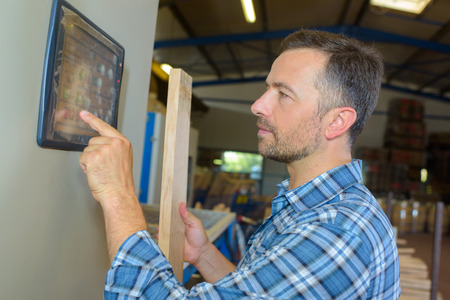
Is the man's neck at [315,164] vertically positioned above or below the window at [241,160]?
below

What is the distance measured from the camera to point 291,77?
3.81ft

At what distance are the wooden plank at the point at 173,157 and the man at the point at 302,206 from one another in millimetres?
108

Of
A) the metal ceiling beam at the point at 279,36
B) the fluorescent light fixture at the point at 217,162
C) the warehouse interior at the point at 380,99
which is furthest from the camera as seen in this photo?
the fluorescent light fixture at the point at 217,162

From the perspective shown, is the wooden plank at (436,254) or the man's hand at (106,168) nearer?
the man's hand at (106,168)

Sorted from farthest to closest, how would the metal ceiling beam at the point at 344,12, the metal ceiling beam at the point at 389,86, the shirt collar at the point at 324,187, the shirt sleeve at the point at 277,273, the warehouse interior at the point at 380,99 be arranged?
the metal ceiling beam at the point at 389,86 → the metal ceiling beam at the point at 344,12 → the warehouse interior at the point at 380,99 → the shirt collar at the point at 324,187 → the shirt sleeve at the point at 277,273

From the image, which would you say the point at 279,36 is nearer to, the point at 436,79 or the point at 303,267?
the point at 436,79

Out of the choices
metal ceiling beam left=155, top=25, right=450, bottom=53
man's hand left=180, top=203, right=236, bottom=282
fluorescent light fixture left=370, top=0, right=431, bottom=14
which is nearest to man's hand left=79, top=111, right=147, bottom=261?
man's hand left=180, top=203, right=236, bottom=282

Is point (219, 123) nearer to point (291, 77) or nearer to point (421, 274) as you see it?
point (421, 274)

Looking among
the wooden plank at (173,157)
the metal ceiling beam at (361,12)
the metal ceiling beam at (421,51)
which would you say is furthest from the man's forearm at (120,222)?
the metal ceiling beam at (421,51)

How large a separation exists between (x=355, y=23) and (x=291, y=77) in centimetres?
956

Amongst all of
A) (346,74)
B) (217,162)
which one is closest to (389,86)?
(217,162)

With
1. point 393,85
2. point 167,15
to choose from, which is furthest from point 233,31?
point 393,85

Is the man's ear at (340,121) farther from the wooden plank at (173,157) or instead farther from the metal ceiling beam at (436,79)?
the metal ceiling beam at (436,79)

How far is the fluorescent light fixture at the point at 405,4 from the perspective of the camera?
296 inches
